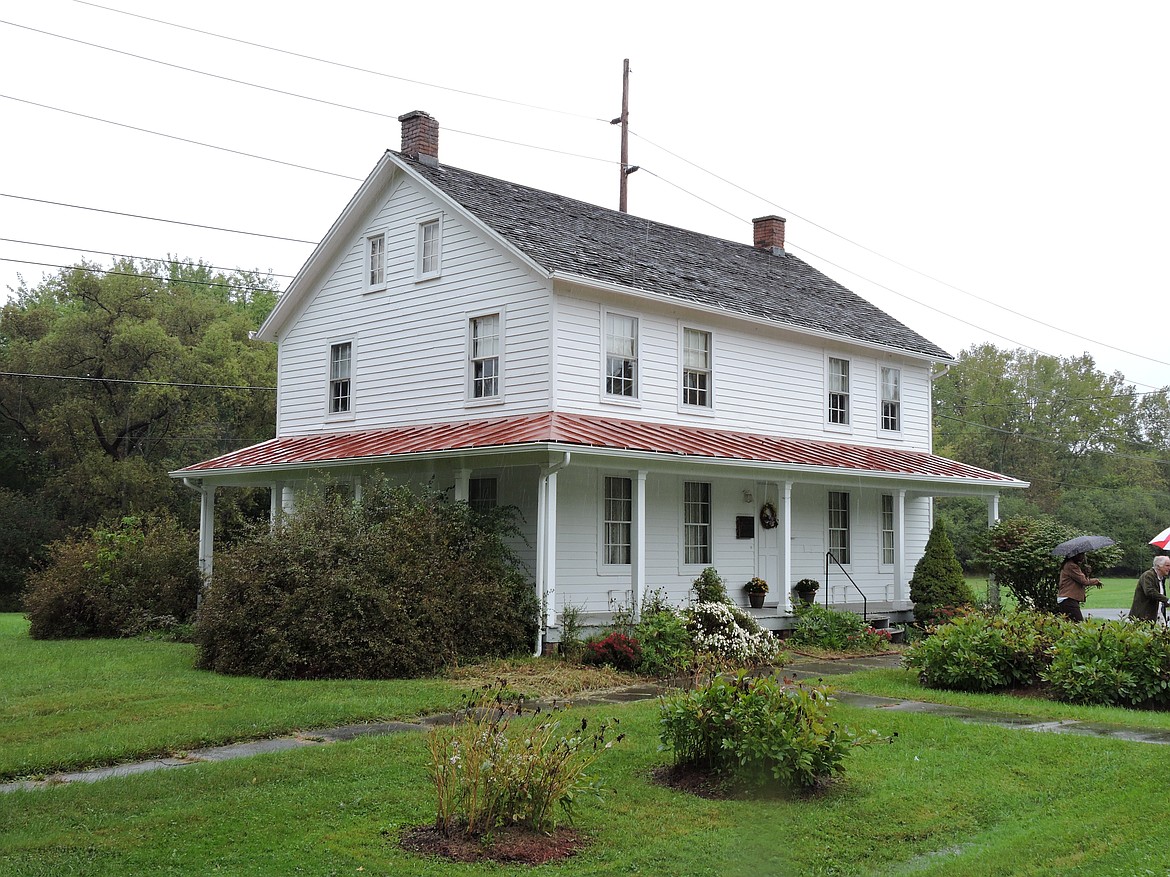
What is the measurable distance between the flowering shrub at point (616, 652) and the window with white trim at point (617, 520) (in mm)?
3264

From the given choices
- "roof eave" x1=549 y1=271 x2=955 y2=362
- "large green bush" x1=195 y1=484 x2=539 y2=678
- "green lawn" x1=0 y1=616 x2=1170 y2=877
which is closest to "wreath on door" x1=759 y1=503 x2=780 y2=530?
"roof eave" x1=549 y1=271 x2=955 y2=362

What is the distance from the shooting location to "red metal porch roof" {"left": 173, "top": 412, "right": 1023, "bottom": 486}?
1619 cm

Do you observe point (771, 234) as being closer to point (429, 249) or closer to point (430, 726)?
point (429, 249)

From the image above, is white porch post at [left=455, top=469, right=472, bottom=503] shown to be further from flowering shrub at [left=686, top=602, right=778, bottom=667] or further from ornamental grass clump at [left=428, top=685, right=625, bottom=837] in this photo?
ornamental grass clump at [left=428, top=685, right=625, bottom=837]

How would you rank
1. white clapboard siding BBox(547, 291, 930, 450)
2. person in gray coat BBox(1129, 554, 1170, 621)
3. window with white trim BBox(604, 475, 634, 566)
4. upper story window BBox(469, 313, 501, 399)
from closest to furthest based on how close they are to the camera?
person in gray coat BBox(1129, 554, 1170, 621) < white clapboard siding BBox(547, 291, 930, 450) < window with white trim BBox(604, 475, 634, 566) < upper story window BBox(469, 313, 501, 399)

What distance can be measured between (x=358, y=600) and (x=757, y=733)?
740cm

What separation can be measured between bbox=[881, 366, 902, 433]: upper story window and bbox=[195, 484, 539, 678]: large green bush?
11708 mm

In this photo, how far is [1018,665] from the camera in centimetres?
1268

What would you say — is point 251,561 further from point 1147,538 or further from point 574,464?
point 1147,538

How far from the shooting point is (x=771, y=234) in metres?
27.4

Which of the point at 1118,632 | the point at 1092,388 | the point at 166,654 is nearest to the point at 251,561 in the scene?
the point at 166,654

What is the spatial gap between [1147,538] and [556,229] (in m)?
47.8

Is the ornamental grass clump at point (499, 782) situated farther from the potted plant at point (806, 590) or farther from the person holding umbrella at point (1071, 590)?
the potted plant at point (806, 590)

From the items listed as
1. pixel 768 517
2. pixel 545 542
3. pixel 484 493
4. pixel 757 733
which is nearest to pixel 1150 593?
pixel 768 517
